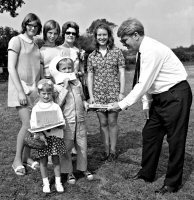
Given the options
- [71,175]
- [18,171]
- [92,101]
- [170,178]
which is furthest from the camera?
[92,101]

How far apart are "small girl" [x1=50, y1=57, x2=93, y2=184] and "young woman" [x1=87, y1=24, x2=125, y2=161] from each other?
2.63 feet

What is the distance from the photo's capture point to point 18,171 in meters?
4.96

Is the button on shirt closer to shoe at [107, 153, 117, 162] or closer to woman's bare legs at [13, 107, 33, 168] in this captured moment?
woman's bare legs at [13, 107, 33, 168]

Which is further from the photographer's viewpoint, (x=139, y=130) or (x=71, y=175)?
(x=139, y=130)

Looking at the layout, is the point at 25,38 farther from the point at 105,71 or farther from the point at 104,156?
the point at 104,156

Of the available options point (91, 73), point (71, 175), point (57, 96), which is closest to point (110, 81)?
point (91, 73)

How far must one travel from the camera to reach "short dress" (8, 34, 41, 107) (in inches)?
185

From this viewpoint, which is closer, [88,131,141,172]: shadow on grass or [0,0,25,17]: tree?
[88,131,141,172]: shadow on grass

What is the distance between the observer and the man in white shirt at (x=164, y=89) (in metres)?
4.02

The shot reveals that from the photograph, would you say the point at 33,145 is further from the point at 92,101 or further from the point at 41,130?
the point at 92,101

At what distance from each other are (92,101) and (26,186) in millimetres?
1624

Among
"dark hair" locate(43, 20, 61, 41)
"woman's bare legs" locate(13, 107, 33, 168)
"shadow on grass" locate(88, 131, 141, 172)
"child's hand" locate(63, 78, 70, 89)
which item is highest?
"dark hair" locate(43, 20, 61, 41)

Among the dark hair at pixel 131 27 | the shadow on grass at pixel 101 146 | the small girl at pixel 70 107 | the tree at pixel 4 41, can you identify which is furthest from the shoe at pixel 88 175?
the tree at pixel 4 41

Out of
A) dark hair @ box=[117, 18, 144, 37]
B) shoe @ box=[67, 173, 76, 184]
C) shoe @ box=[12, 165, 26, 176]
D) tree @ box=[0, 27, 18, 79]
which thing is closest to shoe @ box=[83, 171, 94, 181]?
shoe @ box=[67, 173, 76, 184]
